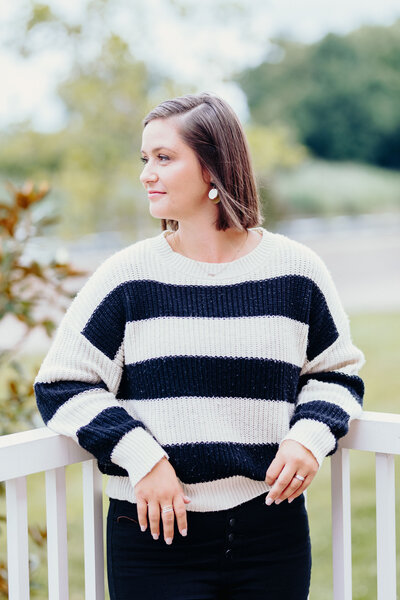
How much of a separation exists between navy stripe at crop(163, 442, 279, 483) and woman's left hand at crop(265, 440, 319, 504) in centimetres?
4

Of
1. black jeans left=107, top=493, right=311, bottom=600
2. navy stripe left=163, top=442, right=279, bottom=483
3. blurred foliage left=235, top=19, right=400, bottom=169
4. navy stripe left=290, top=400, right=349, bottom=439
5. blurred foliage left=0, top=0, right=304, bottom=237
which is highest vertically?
blurred foliage left=235, top=19, right=400, bottom=169

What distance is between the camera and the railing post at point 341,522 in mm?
1389

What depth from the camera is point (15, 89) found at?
905 cm

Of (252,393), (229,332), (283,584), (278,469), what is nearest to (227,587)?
(283,584)

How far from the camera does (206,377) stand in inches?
50.0

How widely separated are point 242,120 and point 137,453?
8.09m

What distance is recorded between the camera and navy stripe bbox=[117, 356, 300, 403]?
127cm

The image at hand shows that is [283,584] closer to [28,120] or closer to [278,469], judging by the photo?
[278,469]

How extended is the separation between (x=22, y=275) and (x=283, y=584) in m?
1.23

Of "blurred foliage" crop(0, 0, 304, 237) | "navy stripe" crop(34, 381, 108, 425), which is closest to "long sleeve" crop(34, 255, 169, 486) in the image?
"navy stripe" crop(34, 381, 108, 425)

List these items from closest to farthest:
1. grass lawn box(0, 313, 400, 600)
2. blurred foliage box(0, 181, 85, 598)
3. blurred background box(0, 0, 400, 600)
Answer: blurred foliage box(0, 181, 85, 598)
blurred background box(0, 0, 400, 600)
grass lawn box(0, 313, 400, 600)

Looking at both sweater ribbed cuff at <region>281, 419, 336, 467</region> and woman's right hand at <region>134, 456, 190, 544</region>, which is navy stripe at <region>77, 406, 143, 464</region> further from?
sweater ribbed cuff at <region>281, 419, 336, 467</region>

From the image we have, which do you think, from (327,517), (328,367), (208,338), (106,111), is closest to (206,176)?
(208,338)

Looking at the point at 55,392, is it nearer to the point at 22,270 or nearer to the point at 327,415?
the point at 327,415
